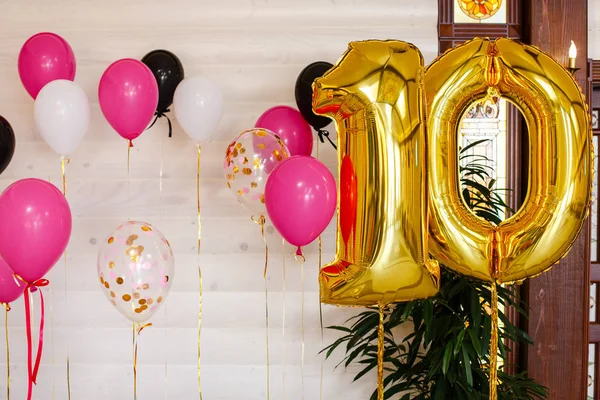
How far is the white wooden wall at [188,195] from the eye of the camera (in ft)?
8.62

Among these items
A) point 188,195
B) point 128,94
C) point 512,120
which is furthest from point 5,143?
point 512,120

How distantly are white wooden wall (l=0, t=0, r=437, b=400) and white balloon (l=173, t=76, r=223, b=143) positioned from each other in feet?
1.13

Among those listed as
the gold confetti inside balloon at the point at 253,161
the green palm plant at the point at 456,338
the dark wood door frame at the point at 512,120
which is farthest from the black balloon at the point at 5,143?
the dark wood door frame at the point at 512,120

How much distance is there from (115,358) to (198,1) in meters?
1.60

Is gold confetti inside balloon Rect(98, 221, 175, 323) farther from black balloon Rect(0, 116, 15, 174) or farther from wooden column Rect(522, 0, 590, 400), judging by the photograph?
wooden column Rect(522, 0, 590, 400)

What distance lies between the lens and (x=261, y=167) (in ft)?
6.88

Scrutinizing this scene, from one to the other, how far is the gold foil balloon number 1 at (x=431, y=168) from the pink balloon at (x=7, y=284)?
1424mm

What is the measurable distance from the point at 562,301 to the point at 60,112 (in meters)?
2.17

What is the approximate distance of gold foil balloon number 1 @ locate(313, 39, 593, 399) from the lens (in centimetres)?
111

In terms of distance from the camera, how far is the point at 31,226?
1.76m

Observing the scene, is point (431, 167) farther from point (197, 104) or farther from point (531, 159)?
point (197, 104)

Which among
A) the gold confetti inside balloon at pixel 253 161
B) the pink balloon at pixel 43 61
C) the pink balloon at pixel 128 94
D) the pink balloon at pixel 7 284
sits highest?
the pink balloon at pixel 43 61

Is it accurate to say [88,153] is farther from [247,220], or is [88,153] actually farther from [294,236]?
[294,236]

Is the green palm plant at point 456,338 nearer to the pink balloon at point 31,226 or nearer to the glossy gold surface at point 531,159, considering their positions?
the glossy gold surface at point 531,159
